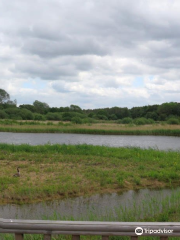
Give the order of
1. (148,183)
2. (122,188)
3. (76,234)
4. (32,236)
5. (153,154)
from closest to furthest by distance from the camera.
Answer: (76,234) < (32,236) < (122,188) < (148,183) < (153,154)

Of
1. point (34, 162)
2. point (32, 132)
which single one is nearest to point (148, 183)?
point (34, 162)

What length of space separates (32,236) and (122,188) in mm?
4809

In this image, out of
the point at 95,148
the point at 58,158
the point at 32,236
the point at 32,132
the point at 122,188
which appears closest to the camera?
the point at 32,236

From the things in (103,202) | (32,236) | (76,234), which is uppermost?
(76,234)

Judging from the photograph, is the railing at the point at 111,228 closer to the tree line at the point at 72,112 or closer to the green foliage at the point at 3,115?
the tree line at the point at 72,112

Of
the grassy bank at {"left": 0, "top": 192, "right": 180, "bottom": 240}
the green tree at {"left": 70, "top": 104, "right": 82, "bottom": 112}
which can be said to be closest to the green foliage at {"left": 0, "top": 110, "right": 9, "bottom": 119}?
the green tree at {"left": 70, "top": 104, "right": 82, "bottom": 112}

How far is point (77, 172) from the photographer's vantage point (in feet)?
31.3

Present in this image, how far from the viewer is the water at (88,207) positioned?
20.2 feet

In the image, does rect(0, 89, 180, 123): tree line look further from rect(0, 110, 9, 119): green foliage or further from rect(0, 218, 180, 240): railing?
rect(0, 218, 180, 240): railing

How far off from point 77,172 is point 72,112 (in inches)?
2119

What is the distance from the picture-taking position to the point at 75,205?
6.98m

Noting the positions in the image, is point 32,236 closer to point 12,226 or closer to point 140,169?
point 12,226

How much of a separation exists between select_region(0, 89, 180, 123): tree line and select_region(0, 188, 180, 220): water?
121 feet

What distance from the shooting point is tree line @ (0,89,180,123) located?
184ft
